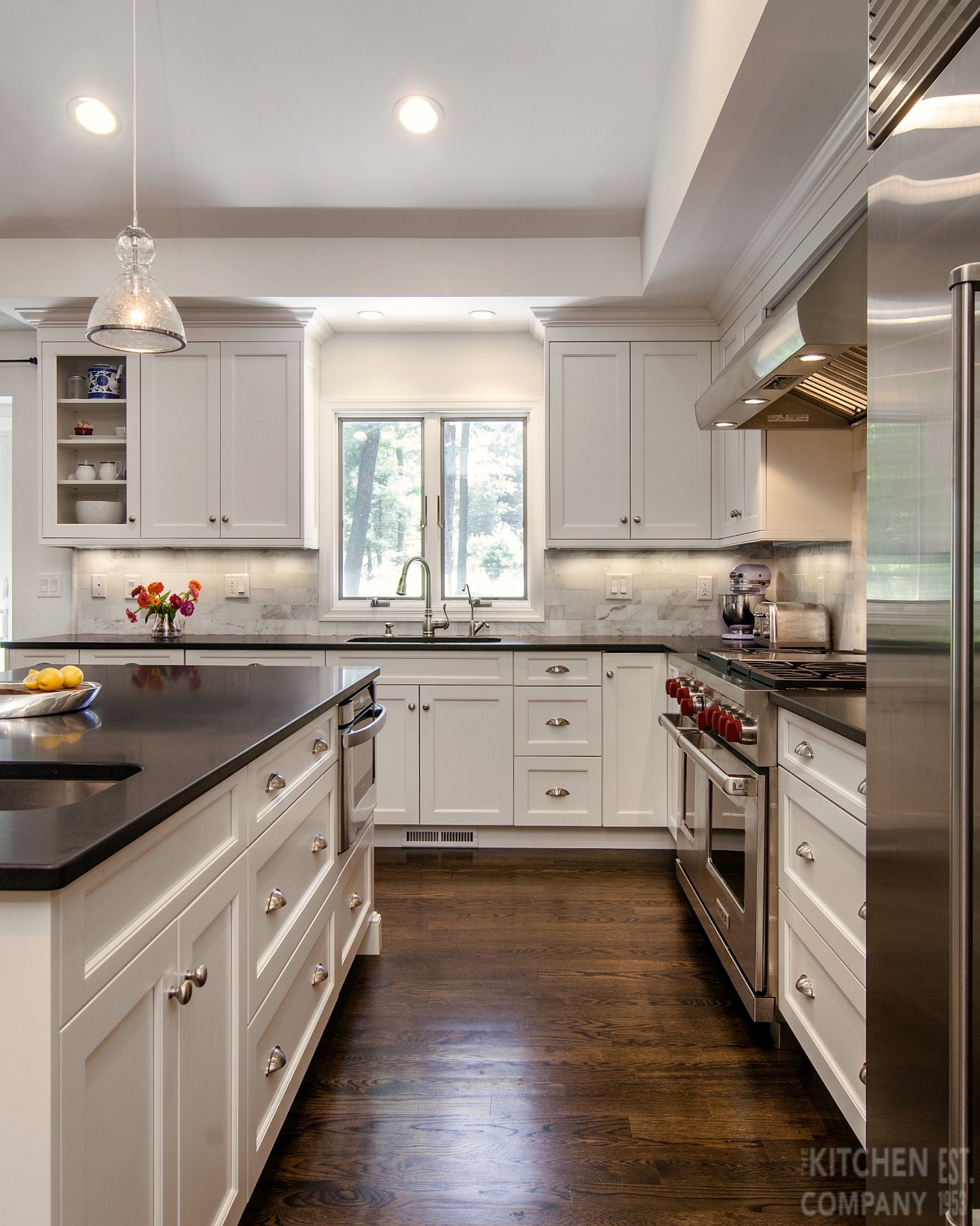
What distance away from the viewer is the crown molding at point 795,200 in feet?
6.31

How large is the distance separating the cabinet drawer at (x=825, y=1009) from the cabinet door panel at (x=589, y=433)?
210 centimetres

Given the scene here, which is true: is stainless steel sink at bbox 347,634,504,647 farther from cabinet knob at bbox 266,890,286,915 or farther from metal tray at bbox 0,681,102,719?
cabinet knob at bbox 266,890,286,915

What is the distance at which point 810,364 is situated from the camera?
1.92 m

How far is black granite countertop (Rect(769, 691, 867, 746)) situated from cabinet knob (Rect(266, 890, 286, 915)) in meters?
1.12

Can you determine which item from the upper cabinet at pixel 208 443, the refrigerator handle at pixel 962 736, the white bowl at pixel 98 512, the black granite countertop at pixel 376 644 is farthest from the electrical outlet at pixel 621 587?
the refrigerator handle at pixel 962 736

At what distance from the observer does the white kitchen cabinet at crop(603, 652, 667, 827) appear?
341cm

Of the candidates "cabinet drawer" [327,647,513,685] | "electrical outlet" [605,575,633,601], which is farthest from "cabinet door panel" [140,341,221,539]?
"electrical outlet" [605,575,633,601]

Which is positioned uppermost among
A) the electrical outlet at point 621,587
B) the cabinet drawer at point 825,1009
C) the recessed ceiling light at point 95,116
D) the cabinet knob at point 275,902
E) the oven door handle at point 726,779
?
the recessed ceiling light at point 95,116

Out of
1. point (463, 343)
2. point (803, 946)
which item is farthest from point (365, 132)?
point (803, 946)

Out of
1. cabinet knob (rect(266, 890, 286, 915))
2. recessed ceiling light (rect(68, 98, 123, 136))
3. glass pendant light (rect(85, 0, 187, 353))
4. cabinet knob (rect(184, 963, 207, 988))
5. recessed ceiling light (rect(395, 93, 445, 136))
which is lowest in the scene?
cabinet knob (rect(266, 890, 286, 915))

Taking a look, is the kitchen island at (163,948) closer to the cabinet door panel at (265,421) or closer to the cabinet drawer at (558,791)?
the cabinet drawer at (558,791)

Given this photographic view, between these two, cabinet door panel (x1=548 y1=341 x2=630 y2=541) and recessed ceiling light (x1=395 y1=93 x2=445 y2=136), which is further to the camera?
cabinet door panel (x1=548 y1=341 x2=630 y2=541)

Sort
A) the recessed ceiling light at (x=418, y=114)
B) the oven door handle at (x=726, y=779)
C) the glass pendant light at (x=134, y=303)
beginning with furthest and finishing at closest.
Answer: the recessed ceiling light at (x=418, y=114) → the oven door handle at (x=726, y=779) → the glass pendant light at (x=134, y=303)

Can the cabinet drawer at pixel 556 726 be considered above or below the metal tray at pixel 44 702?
below
